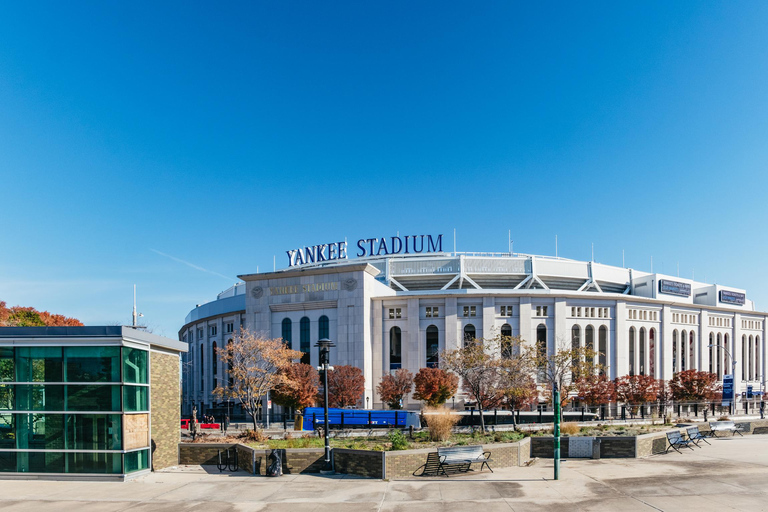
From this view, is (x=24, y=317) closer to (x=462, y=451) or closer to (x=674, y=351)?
(x=462, y=451)

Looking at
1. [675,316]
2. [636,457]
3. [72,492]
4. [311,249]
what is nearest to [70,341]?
[72,492]

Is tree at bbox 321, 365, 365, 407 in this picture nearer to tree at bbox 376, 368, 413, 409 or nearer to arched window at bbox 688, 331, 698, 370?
tree at bbox 376, 368, 413, 409

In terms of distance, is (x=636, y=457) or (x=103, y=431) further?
(x=636, y=457)

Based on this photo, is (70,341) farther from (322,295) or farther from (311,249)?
(311,249)

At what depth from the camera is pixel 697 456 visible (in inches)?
1045

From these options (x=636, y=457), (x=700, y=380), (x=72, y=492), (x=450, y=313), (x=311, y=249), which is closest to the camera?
(x=72, y=492)

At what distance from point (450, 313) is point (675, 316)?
32626mm

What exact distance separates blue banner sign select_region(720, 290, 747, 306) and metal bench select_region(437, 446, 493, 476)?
237 ft

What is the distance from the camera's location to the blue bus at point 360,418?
42625 mm

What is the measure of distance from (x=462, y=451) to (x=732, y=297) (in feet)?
248

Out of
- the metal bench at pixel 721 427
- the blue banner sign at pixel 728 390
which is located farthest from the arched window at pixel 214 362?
the metal bench at pixel 721 427

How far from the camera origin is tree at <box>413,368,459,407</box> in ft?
160

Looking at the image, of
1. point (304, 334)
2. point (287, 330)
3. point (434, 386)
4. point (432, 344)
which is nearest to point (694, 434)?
point (434, 386)

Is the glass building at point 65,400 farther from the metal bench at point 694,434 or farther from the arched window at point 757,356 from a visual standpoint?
the arched window at point 757,356
